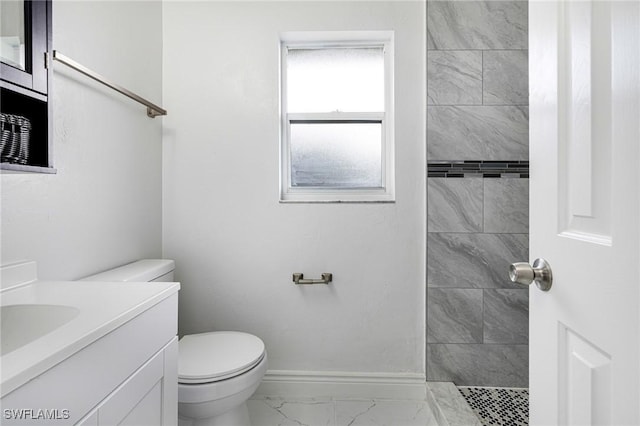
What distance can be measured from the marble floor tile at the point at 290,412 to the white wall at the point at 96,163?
0.98 metres

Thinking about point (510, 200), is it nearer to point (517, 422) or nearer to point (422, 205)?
point (422, 205)

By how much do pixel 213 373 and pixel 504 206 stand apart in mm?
1604

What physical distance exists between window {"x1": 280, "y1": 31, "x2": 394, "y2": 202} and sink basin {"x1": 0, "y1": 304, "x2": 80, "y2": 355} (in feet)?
4.00

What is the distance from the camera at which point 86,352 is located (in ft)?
2.19

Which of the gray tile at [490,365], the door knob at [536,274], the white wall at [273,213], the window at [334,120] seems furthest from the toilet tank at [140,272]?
the gray tile at [490,365]

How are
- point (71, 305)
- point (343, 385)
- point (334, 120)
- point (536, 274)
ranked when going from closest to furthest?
point (536, 274), point (71, 305), point (343, 385), point (334, 120)

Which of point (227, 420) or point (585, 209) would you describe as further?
point (227, 420)

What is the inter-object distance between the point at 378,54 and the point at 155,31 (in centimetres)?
122

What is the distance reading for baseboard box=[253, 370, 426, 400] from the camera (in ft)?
6.01

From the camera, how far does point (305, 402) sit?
1.81 m

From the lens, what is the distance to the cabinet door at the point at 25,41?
87 centimetres

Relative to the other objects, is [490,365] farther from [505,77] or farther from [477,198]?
[505,77]

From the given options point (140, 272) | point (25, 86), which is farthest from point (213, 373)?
point (25, 86)

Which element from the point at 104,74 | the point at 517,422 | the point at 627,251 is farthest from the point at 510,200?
the point at 104,74
